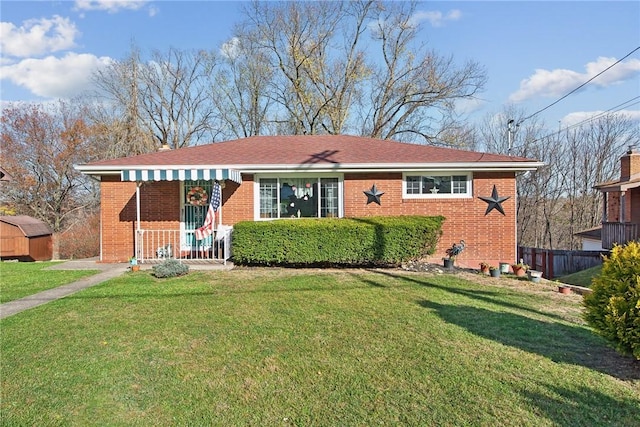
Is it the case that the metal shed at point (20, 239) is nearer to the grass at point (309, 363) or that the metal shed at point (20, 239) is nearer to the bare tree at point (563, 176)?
the grass at point (309, 363)

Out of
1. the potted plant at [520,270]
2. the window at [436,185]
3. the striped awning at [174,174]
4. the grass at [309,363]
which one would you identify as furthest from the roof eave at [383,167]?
the grass at [309,363]

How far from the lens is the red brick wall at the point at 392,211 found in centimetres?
1167

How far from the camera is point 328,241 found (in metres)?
10.1

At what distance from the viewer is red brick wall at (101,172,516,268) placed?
38.3ft

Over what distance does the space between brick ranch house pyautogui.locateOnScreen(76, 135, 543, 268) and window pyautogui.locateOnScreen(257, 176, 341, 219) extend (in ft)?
0.11

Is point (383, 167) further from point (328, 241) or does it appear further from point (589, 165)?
point (589, 165)

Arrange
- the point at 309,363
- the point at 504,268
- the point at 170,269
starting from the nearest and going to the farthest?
1. the point at 309,363
2. the point at 170,269
3. the point at 504,268

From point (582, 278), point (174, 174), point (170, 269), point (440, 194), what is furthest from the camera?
point (582, 278)

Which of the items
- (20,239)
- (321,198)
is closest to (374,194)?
(321,198)

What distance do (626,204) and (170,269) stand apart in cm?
2164

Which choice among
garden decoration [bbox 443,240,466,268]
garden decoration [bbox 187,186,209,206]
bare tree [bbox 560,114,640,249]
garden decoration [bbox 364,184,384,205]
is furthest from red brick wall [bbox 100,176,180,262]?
bare tree [bbox 560,114,640,249]

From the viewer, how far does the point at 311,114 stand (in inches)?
1083

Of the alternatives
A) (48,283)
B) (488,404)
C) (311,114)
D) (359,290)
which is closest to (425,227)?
(359,290)

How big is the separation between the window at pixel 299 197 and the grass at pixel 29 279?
5.24 meters
